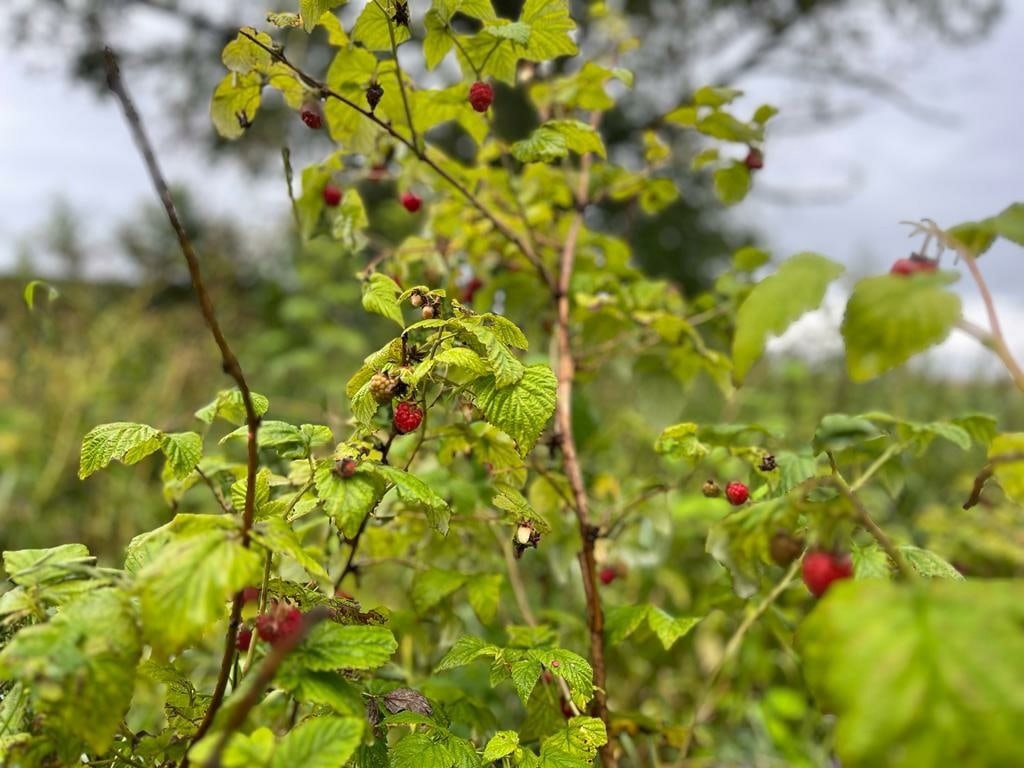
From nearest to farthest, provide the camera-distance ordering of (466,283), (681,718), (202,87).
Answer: (466,283) → (681,718) → (202,87)

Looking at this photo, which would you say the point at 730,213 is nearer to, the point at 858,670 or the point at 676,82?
the point at 676,82

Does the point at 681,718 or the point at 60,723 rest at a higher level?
the point at 60,723

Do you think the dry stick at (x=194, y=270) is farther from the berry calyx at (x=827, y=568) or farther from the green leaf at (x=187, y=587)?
the berry calyx at (x=827, y=568)

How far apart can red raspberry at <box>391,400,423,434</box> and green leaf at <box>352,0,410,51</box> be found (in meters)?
0.37

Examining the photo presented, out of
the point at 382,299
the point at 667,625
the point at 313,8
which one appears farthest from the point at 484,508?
the point at 313,8

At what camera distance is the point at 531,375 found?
0.64 meters

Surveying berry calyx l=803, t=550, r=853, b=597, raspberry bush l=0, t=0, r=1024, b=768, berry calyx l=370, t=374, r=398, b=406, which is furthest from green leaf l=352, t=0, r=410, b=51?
berry calyx l=803, t=550, r=853, b=597

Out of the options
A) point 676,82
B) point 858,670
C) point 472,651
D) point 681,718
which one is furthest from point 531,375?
point 676,82

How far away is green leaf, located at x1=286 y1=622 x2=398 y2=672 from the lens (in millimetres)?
501

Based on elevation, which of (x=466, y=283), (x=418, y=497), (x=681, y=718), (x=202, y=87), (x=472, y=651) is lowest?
(x=681, y=718)

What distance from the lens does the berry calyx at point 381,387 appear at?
0.61m

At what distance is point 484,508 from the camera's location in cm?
109

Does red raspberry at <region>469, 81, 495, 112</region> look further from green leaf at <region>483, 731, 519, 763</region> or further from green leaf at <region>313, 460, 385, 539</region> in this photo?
green leaf at <region>483, 731, 519, 763</region>

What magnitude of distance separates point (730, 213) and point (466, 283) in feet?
16.5
